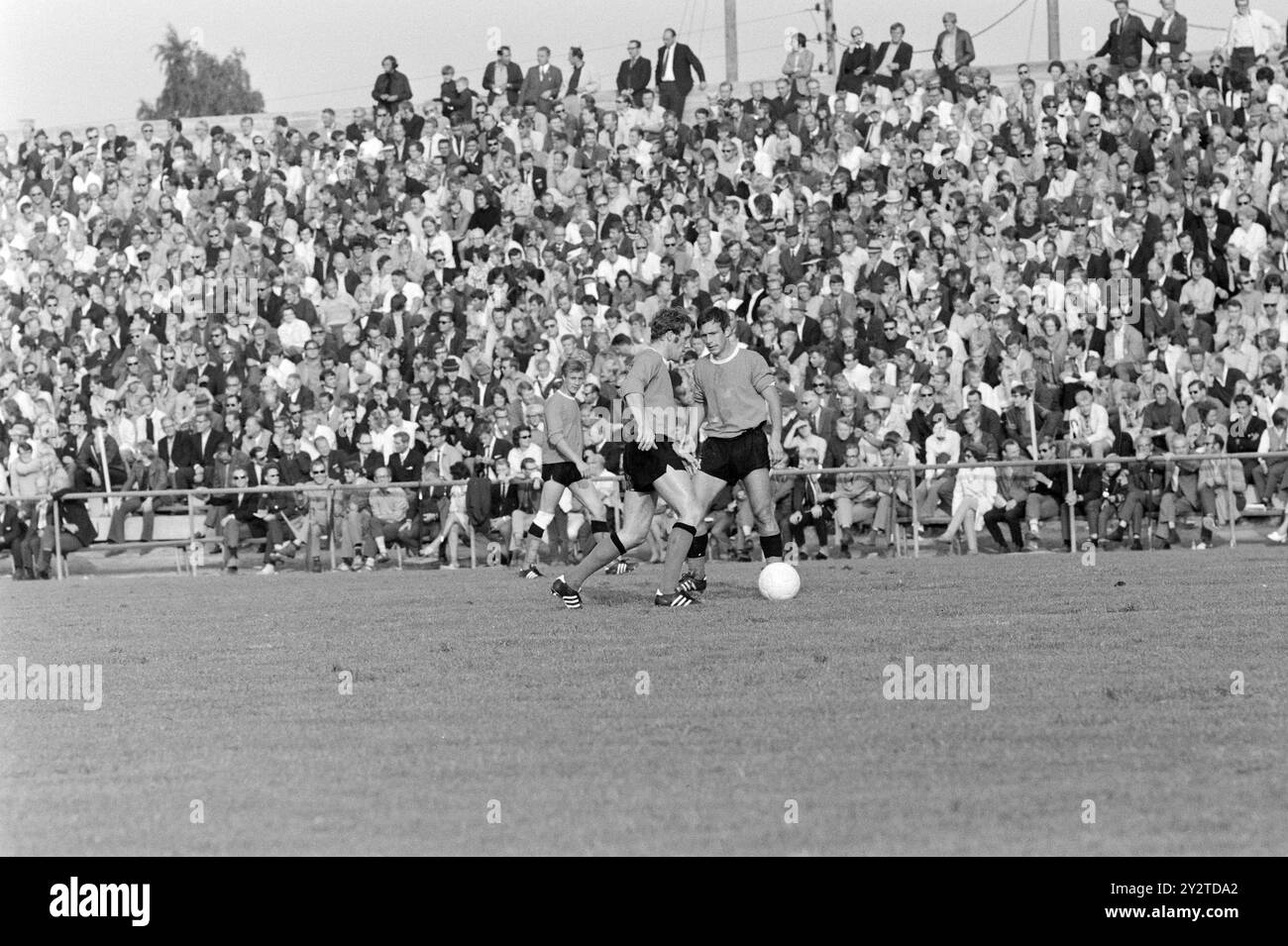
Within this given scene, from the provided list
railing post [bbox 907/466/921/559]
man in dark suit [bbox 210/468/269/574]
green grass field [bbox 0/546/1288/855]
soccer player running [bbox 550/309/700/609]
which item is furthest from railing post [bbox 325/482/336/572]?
soccer player running [bbox 550/309/700/609]

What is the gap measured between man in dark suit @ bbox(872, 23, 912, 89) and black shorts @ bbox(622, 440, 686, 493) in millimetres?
14371

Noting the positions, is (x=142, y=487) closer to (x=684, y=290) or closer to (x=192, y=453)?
(x=192, y=453)

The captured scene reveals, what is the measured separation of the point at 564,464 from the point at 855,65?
38.9ft

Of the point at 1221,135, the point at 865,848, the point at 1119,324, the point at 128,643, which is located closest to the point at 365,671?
the point at 128,643

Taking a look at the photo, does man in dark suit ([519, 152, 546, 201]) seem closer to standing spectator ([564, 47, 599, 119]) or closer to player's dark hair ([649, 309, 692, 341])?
standing spectator ([564, 47, 599, 119])

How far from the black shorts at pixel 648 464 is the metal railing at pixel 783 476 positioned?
629 centimetres

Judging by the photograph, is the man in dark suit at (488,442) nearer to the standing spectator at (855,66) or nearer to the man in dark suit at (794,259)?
the man in dark suit at (794,259)

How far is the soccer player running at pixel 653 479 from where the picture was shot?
15062mm

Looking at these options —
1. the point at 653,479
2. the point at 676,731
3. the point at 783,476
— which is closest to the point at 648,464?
the point at 653,479

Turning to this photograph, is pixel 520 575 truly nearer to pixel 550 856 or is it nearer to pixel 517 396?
pixel 517 396

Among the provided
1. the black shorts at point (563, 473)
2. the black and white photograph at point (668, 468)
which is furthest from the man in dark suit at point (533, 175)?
the black shorts at point (563, 473)

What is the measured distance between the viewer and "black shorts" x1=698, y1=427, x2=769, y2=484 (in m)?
15.1

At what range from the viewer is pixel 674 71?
99.9 ft
